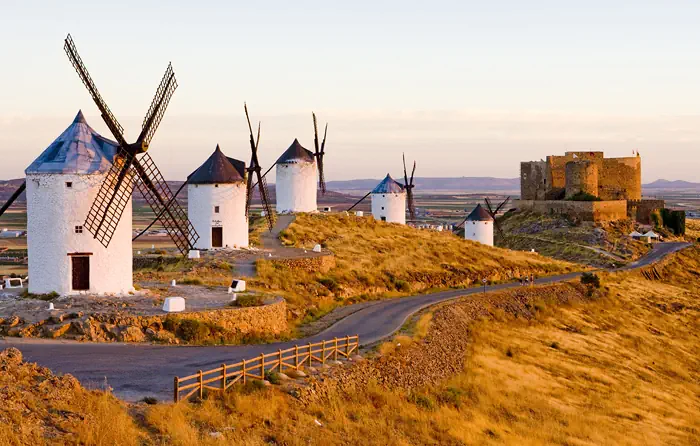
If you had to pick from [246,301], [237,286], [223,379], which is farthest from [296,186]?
[223,379]

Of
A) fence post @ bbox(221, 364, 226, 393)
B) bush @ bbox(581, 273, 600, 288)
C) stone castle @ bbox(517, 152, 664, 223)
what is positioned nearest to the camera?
fence post @ bbox(221, 364, 226, 393)

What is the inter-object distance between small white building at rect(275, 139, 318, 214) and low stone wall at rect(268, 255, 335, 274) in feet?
57.4

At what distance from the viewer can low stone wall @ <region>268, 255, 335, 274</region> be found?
39.9 metres

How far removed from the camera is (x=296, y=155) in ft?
195

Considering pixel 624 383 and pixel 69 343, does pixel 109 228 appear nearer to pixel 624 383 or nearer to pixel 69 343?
pixel 69 343

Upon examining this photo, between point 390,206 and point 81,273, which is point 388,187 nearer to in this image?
point 390,206

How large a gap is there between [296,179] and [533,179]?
4055 centimetres

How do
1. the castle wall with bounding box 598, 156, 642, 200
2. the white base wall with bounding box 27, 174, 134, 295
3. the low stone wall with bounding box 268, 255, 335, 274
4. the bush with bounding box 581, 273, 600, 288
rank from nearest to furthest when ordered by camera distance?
the white base wall with bounding box 27, 174, 134, 295, the low stone wall with bounding box 268, 255, 335, 274, the bush with bounding box 581, 273, 600, 288, the castle wall with bounding box 598, 156, 642, 200

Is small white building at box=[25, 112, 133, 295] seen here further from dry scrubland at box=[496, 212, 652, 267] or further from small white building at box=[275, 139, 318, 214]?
dry scrubland at box=[496, 212, 652, 267]

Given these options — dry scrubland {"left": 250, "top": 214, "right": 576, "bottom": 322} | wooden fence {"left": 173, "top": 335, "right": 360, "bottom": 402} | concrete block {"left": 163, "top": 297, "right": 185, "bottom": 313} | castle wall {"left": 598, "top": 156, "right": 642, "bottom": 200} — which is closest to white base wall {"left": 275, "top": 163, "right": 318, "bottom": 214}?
dry scrubland {"left": 250, "top": 214, "right": 576, "bottom": 322}

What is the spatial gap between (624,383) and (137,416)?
21.8 metres

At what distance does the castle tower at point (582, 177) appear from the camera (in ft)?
263

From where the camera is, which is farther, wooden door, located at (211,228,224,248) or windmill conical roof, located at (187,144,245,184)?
wooden door, located at (211,228,224,248)

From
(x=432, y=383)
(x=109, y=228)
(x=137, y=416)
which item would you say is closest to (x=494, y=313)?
(x=432, y=383)
